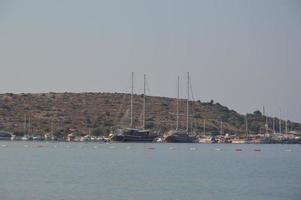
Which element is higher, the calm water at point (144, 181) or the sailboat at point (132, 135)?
the sailboat at point (132, 135)

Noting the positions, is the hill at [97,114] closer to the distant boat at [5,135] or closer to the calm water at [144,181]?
the distant boat at [5,135]

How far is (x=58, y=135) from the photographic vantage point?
396ft

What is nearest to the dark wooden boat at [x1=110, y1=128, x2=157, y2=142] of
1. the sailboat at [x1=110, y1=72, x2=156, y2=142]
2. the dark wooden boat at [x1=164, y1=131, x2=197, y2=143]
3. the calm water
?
the sailboat at [x1=110, y1=72, x2=156, y2=142]

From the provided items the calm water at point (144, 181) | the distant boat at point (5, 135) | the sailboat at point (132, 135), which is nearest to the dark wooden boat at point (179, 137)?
the sailboat at point (132, 135)

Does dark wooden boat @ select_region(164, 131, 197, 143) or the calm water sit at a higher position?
dark wooden boat @ select_region(164, 131, 197, 143)

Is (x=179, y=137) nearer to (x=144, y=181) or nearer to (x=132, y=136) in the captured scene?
(x=132, y=136)

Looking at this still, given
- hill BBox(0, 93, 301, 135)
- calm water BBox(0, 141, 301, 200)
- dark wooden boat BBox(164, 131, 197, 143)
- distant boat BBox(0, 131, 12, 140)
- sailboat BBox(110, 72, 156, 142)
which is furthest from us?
hill BBox(0, 93, 301, 135)

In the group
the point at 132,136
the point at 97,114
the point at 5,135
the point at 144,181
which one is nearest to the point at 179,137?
the point at 132,136

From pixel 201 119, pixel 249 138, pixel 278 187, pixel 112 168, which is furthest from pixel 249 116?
pixel 278 187

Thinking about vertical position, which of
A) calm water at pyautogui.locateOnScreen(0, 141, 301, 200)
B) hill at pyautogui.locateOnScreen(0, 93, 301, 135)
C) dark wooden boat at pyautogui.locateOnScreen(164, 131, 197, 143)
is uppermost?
hill at pyautogui.locateOnScreen(0, 93, 301, 135)

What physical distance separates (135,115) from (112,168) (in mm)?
75957

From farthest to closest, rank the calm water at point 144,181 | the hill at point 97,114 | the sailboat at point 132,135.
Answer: the hill at point 97,114, the sailboat at point 132,135, the calm water at point 144,181

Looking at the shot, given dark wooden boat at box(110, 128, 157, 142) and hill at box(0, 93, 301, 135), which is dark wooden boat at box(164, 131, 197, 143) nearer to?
dark wooden boat at box(110, 128, 157, 142)

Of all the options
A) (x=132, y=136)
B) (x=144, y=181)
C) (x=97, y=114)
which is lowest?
(x=144, y=181)
